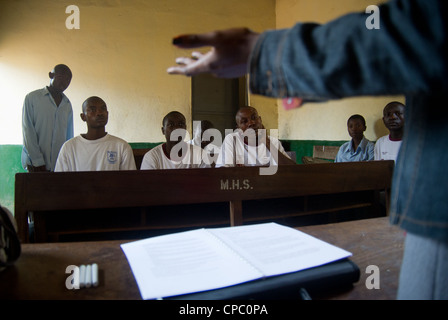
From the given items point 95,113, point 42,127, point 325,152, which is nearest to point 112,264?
point 95,113

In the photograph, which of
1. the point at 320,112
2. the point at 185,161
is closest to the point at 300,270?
the point at 185,161

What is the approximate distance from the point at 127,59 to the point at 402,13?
476cm

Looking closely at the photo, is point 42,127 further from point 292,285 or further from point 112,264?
point 292,285

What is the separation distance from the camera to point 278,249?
574mm

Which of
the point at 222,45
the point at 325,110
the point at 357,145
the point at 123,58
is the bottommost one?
the point at 357,145

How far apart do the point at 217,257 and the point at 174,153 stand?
2.01 m

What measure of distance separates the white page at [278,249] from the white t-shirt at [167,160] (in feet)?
5.79

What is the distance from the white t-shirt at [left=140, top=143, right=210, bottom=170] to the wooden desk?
65.6 inches

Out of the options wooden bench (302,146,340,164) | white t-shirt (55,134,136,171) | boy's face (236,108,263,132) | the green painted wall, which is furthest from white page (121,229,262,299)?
the green painted wall

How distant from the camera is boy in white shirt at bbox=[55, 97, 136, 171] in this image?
7.75ft

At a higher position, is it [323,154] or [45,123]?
[45,123]

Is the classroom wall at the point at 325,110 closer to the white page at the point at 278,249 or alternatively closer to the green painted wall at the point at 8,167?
the white page at the point at 278,249

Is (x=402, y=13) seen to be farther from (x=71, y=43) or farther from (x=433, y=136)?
(x=71, y=43)

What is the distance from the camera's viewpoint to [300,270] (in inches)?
19.2
